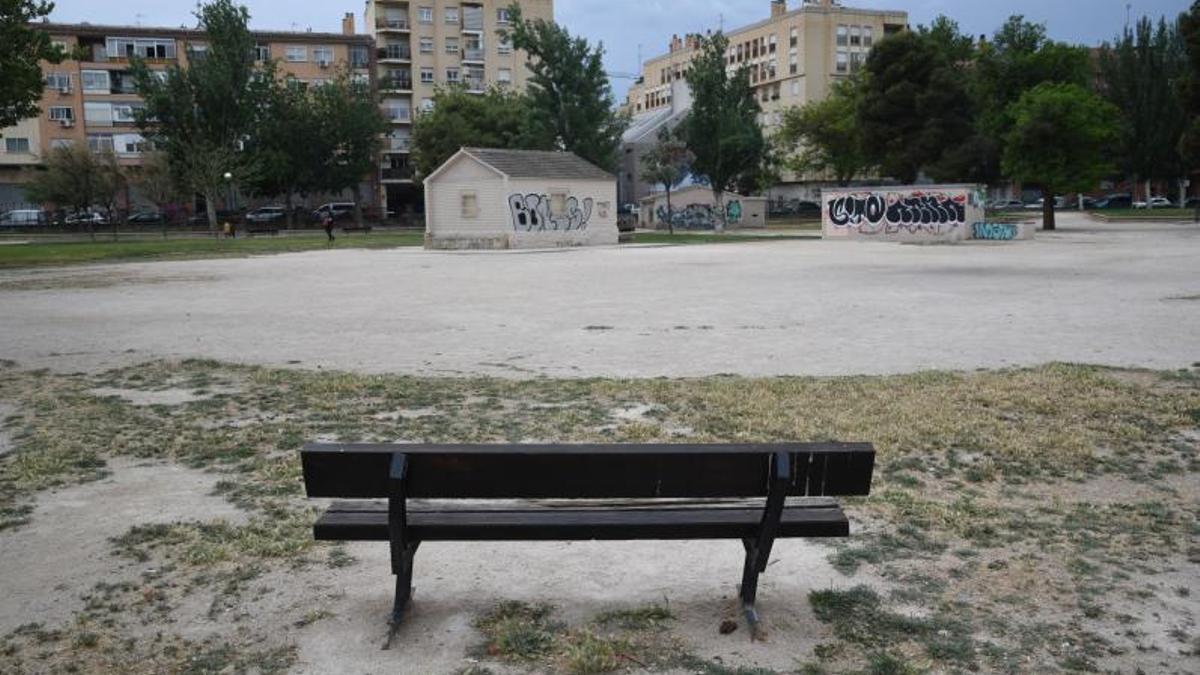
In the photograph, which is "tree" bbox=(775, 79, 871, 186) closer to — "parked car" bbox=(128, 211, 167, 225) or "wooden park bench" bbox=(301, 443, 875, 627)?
"parked car" bbox=(128, 211, 167, 225)

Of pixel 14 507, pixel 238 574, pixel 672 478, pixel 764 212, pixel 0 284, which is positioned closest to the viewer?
pixel 672 478

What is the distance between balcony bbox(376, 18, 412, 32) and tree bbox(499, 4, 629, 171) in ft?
111

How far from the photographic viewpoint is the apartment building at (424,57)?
94750 millimetres

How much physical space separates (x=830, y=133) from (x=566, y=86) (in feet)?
72.2

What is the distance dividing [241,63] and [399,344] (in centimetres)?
6041

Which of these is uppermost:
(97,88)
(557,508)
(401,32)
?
(401,32)

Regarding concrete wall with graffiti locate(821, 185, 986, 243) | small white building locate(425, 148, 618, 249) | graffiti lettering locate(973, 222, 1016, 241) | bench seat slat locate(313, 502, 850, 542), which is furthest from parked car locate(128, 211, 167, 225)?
bench seat slat locate(313, 502, 850, 542)

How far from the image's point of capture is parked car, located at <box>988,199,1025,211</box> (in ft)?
303

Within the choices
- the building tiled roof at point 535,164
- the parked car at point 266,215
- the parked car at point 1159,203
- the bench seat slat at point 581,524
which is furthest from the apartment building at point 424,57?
the bench seat slat at point 581,524

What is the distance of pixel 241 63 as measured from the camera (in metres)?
66.4

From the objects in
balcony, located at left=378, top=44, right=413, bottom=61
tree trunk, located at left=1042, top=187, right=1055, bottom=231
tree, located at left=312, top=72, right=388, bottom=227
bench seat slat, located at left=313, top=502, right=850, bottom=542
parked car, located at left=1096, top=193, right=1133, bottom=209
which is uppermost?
balcony, located at left=378, top=44, right=413, bottom=61

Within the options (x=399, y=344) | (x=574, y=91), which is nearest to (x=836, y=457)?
(x=399, y=344)

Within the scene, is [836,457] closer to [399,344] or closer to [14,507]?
[14,507]

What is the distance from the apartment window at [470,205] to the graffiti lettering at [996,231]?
886 inches
